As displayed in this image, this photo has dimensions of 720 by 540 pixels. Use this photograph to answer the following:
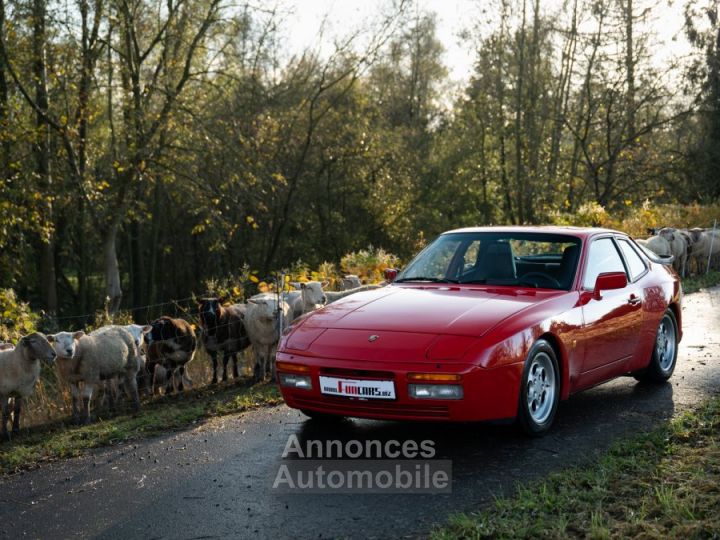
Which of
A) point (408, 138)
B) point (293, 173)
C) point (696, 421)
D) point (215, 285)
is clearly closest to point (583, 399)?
point (696, 421)

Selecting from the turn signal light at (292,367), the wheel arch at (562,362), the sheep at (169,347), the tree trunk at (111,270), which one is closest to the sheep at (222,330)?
the sheep at (169,347)

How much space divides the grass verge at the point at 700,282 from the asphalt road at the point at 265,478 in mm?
10056

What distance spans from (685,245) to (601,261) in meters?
13.3

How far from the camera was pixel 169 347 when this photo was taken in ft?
36.3

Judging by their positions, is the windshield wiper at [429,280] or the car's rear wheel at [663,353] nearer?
the windshield wiper at [429,280]

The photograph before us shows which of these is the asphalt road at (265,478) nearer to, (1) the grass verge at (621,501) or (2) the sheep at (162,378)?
(1) the grass verge at (621,501)

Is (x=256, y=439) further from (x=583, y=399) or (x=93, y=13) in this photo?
(x=93, y=13)

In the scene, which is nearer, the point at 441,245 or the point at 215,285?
the point at 441,245

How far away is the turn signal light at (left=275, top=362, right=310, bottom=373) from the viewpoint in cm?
671

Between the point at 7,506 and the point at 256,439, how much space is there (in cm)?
218

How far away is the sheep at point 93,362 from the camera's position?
30.7 ft

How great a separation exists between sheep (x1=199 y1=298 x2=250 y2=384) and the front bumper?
491 centimetres

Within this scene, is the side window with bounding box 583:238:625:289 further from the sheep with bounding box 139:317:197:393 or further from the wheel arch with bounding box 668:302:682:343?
the sheep with bounding box 139:317:197:393

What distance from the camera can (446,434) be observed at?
714cm
